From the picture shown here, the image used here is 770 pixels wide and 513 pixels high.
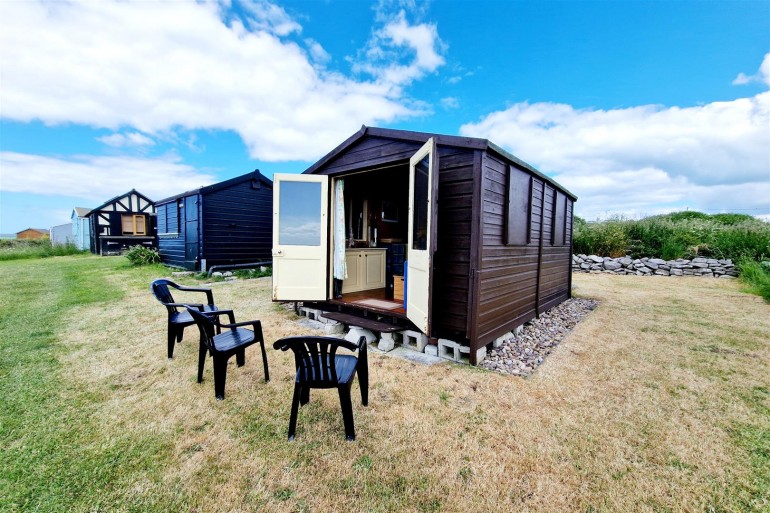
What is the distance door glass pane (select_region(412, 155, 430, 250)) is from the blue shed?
8.51 m

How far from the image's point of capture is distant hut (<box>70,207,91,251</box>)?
2103 centimetres

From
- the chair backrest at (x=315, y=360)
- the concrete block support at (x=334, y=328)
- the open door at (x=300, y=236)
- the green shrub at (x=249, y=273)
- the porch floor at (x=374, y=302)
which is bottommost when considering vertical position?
the concrete block support at (x=334, y=328)

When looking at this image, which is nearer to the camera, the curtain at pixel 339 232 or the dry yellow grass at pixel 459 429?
the dry yellow grass at pixel 459 429

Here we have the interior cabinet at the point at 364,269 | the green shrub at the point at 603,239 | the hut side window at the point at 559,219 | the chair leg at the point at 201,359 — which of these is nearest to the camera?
the chair leg at the point at 201,359

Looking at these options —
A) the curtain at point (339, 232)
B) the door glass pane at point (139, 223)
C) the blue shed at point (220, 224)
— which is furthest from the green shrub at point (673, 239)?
the door glass pane at point (139, 223)

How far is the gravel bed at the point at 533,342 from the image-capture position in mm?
3314

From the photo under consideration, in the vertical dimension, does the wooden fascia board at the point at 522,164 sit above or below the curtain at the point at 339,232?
above

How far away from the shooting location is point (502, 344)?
3.95 meters

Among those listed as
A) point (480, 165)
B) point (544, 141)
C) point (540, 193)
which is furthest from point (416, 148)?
point (544, 141)

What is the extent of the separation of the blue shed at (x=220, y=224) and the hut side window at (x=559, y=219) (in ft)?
31.3

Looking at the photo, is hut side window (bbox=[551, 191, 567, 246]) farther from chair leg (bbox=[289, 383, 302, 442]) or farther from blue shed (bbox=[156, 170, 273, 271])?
blue shed (bbox=[156, 170, 273, 271])

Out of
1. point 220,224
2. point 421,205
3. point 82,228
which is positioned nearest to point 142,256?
point 220,224

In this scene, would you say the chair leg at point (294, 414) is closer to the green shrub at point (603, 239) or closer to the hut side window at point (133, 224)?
the green shrub at point (603, 239)

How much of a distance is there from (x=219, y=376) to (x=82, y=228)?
29.2 metres
